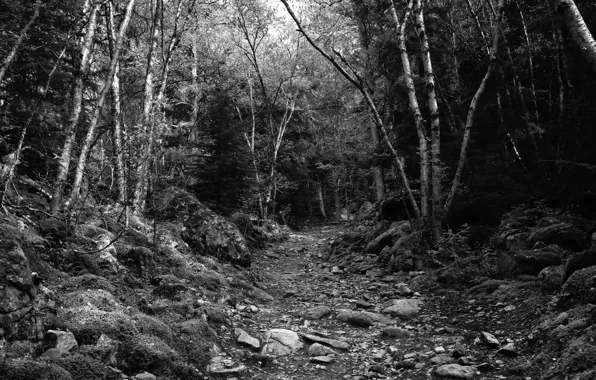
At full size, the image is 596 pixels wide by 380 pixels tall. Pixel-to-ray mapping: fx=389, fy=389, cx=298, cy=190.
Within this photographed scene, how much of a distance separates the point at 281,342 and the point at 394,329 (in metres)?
1.91

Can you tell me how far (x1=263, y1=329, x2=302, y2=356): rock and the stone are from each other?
147cm

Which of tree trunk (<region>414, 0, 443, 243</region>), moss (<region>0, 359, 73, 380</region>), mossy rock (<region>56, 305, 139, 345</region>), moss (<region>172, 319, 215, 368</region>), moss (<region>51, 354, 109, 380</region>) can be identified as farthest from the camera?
tree trunk (<region>414, 0, 443, 243</region>)

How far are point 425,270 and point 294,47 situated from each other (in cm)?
2246

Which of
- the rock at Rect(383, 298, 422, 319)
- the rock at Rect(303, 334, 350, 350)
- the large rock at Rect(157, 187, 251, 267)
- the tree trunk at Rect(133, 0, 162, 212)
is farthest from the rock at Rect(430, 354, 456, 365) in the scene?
the tree trunk at Rect(133, 0, 162, 212)

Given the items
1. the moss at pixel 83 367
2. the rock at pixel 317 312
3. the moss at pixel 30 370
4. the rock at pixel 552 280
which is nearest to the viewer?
the moss at pixel 30 370

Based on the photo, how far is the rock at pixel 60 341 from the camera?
149 inches

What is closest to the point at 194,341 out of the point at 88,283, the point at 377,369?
the point at 88,283

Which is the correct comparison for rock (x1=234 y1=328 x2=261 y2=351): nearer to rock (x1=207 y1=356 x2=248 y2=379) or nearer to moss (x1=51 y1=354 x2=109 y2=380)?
rock (x1=207 y1=356 x2=248 y2=379)

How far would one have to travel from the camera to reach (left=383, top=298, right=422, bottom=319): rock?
24.1 feet

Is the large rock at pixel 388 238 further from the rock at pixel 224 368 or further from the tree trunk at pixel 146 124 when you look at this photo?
the rock at pixel 224 368

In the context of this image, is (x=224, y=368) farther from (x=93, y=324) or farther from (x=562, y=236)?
(x=562, y=236)

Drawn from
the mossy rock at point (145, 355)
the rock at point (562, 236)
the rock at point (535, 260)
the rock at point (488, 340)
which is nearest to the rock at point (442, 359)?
the rock at point (488, 340)

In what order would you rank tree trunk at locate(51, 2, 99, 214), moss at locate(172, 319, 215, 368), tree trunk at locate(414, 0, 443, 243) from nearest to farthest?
moss at locate(172, 319, 215, 368)
tree trunk at locate(51, 2, 99, 214)
tree trunk at locate(414, 0, 443, 243)

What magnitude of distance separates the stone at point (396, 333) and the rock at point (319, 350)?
3.69ft
